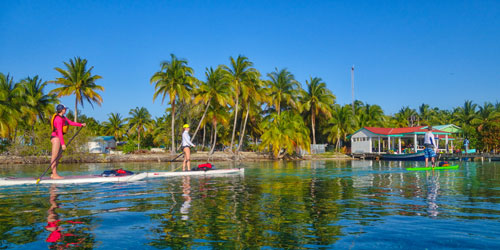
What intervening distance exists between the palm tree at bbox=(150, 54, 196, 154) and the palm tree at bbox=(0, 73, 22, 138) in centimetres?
1616

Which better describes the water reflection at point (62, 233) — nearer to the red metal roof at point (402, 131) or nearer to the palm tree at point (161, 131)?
the red metal roof at point (402, 131)

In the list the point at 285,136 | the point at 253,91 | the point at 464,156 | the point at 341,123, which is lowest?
the point at 464,156

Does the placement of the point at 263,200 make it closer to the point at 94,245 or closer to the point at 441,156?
the point at 94,245

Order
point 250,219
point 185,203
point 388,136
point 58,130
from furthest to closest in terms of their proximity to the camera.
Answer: point 388,136 < point 58,130 < point 185,203 < point 250,219

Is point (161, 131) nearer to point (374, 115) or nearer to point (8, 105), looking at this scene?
point (8, 105)

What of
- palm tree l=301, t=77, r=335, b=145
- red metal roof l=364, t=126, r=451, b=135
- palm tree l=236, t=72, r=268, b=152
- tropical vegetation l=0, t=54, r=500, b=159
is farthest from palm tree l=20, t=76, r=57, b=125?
red metal roof l=364, t=126, r=451, b=135

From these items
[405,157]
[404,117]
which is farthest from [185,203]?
[404,117]

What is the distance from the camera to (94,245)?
5.62 meters

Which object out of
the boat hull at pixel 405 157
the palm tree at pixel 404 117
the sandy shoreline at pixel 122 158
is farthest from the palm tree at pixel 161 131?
the palm tree at pixel 404 117

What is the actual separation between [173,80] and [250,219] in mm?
42168

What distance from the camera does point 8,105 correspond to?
44.6m

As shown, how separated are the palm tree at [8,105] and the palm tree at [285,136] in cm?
2988

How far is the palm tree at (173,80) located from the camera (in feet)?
156

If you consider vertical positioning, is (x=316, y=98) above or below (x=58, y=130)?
above
